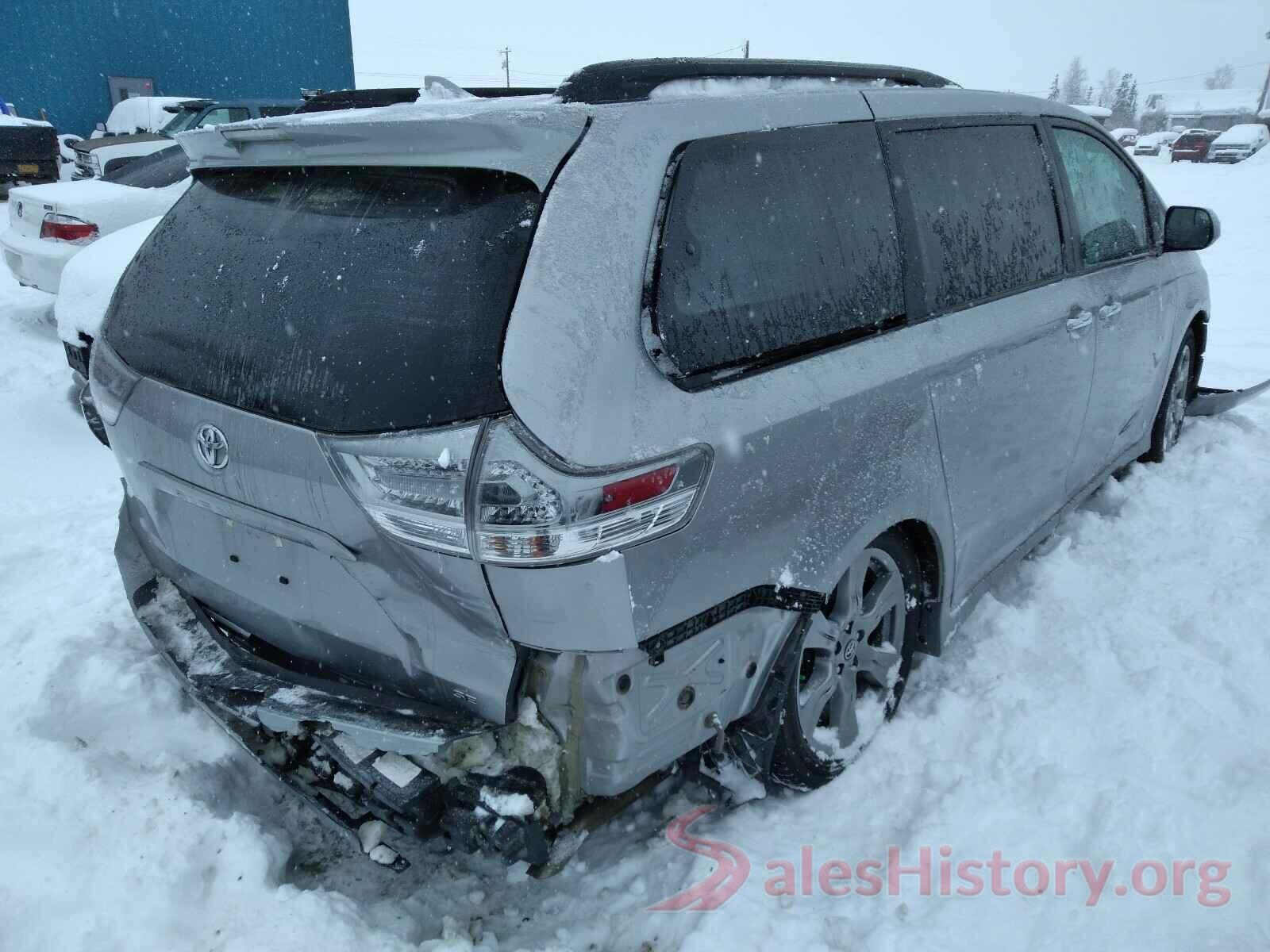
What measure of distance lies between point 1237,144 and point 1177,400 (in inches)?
1233

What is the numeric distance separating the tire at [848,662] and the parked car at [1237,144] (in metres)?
33.3

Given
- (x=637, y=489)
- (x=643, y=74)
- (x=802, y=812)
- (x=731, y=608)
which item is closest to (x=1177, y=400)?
(x=802, y=812)

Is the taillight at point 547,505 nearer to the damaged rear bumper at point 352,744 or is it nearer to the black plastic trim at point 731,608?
the black plastic trim at point 731,608

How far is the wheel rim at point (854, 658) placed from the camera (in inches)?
97.5

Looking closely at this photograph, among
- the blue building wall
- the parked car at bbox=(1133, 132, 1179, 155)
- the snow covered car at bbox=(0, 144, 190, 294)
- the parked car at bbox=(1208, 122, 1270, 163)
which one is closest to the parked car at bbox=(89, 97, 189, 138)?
Result: the blue building wall

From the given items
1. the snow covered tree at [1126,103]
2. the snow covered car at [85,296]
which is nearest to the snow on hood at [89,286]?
the snow covered car at [85,296]

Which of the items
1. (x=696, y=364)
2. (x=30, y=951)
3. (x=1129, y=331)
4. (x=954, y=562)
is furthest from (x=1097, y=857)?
(x=30, y=951)

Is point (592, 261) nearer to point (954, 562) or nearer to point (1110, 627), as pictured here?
point (954, 562)

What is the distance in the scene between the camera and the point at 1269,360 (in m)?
7.31

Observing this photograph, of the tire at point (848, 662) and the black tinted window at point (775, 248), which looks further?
the tire at point (848, 662)

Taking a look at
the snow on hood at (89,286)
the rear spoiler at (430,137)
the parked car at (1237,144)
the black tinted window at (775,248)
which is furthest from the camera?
the parked car at (1237,144)

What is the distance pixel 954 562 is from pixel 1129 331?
1.68 metres

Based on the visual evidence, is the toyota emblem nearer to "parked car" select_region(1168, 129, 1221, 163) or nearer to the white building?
"parked car" select_region(1168, 129, 1221, 163)

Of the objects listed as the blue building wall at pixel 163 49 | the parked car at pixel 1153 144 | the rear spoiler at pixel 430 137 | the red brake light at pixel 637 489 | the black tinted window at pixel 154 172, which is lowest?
the parked car at pixel 1153 144
